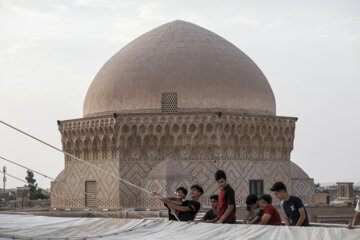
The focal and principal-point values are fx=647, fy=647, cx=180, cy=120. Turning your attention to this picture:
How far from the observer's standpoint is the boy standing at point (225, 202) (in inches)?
313

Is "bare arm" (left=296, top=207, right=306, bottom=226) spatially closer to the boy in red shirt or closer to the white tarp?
the boy in red shirt

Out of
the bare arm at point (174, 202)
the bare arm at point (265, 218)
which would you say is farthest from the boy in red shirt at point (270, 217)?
the bare arm at point (174, 202)

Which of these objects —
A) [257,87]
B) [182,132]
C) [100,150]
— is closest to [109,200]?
[100,150]

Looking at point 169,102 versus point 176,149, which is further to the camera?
point 169,102

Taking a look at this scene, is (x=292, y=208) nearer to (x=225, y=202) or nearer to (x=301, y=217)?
(x=301, y=217)

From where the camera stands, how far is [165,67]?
70.0ft

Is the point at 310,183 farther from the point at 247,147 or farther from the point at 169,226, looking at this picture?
the point at 169,226

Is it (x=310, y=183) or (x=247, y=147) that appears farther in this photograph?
(x=310, y=183)

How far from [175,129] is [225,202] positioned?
12.6 metres

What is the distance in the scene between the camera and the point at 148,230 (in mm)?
7934

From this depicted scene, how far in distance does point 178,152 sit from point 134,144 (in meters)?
1.45

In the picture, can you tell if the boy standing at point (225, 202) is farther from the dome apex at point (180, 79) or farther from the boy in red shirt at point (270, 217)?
the dome apex at point (180, 79)

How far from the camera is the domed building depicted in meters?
20.6

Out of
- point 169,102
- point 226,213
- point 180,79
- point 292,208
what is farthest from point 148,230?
point 180,79
